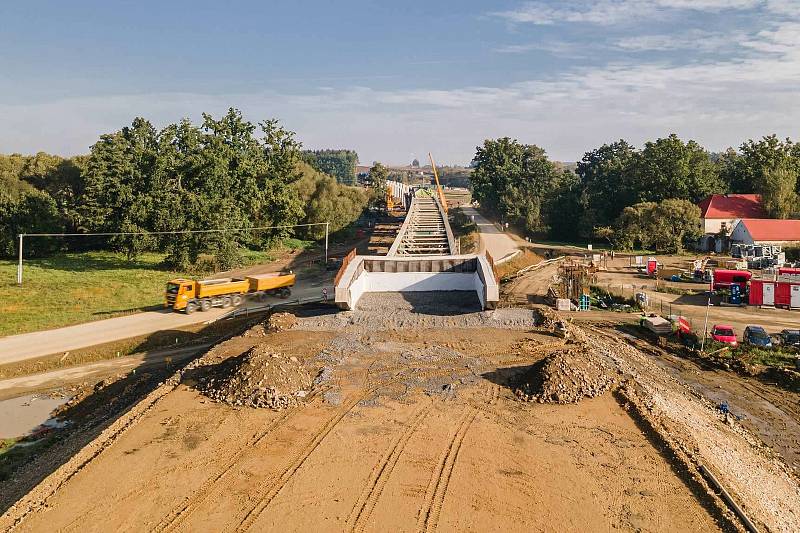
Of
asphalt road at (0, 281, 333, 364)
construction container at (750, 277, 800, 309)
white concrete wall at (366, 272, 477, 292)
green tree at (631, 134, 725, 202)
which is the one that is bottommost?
asphalt road at (0, 281, 333, 364)

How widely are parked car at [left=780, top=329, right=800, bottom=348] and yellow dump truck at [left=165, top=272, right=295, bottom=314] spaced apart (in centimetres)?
2900

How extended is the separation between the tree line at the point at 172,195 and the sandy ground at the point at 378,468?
2904 centimetres

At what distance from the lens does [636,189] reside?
6347 cm

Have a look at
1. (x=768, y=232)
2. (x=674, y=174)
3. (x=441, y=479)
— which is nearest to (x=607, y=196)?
(x=674, y=174)

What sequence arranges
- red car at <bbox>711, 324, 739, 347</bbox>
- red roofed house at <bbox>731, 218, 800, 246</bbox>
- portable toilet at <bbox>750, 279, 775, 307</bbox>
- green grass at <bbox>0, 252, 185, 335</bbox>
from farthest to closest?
red roofed house at <bbox>731, 218, 800, 246</bbox> < portable toilet at <bbox>750, 279, 775, 307</bbox> < green grass at <bbox>0, 252, 185, 335</bbox> < red car at <bbox>711, 324, 739, 347</bbox>

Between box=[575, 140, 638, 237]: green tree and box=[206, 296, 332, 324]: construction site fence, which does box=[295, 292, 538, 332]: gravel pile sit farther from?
box=[575, 140, 638, 237]: green tree

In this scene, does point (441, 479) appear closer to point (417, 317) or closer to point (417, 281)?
point (417, 317)

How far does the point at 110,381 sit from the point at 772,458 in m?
25.0

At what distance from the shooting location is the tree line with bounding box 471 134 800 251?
52.8 m

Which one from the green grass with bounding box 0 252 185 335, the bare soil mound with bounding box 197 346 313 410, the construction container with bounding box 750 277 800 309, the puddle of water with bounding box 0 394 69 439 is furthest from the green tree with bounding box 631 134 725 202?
the puddle of water with bounding box 0 394 69 439

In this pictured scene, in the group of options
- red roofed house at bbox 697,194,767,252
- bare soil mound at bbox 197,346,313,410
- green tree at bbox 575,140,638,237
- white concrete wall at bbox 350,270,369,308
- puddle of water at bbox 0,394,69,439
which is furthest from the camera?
green tree at bbox 575,140,638,237

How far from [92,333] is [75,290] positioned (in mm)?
9702

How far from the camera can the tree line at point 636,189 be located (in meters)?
52.8

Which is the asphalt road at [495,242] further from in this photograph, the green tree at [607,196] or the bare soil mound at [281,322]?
the bare soil mound at [281,322]
